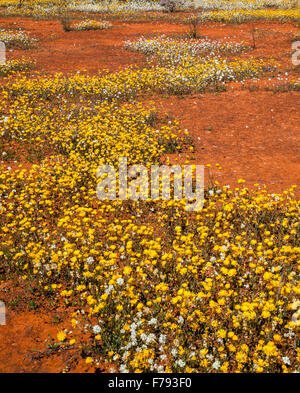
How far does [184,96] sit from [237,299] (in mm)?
10404

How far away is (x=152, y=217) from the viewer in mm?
6988

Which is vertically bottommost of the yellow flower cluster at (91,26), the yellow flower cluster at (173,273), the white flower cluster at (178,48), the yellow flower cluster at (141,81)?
the yellow flower cluster at (173,273)

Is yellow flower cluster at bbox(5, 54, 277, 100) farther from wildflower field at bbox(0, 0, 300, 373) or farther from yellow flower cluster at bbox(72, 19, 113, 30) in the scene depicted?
yellow flower cluster at bbox(72, 19, 113, 30)

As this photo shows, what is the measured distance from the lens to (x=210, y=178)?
815cm

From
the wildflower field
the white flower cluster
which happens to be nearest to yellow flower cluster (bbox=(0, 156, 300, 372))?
the wildflower field

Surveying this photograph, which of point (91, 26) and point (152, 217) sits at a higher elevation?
point (91, 26)

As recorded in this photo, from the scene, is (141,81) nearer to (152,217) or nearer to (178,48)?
(178,48)

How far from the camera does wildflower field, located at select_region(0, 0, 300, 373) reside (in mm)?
4355

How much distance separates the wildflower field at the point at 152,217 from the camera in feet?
14.3

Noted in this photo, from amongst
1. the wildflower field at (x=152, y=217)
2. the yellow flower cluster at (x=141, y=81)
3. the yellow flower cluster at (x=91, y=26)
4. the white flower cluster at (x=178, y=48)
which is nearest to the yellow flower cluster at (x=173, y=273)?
the wildflower field at (x=152, y=217)

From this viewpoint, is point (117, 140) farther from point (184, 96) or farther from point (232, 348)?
point (232, 348)

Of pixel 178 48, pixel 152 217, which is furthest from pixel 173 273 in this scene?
pixel 178 48

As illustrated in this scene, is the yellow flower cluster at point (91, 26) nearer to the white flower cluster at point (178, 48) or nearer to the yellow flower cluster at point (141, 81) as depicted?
the white flower cluster at point (178, 48)
